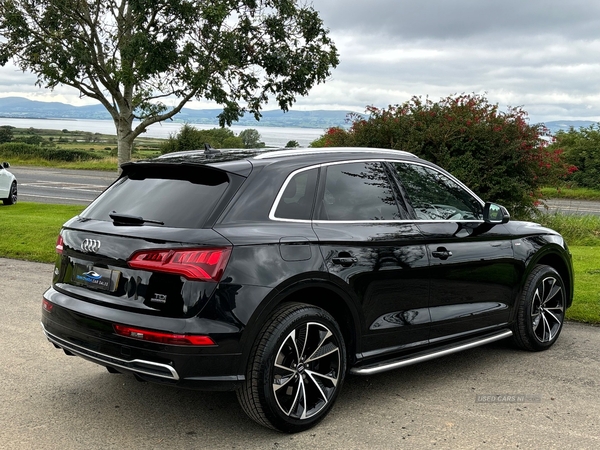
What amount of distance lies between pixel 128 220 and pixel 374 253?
162 centimetres

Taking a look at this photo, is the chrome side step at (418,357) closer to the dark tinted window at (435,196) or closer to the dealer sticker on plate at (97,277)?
the dark tinted window at (435,196)

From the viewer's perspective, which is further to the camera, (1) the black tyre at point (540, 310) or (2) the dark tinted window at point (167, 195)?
(1) the black tyre at point (540, 310)

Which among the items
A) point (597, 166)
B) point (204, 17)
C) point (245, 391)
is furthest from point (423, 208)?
point (597, 166)

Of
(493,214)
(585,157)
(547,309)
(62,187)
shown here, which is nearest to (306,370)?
(493,214)

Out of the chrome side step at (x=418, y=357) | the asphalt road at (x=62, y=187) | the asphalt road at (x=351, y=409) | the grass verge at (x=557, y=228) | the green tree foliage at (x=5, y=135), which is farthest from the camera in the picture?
the green tree foliage at (x=5, y=135)

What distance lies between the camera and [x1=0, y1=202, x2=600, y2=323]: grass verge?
767cm

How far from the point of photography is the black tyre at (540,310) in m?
5.77

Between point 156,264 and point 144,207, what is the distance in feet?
1.87

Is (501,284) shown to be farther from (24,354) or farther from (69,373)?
(24,354)

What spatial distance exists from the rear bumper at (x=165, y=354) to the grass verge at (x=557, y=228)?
478 cm

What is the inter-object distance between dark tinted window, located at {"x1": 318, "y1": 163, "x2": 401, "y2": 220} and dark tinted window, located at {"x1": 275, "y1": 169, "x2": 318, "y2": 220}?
3.9 inches

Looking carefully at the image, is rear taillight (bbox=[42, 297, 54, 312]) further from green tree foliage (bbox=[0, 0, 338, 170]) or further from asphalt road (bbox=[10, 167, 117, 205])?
asphalt road (bbox=[10, 167, 117, 205])

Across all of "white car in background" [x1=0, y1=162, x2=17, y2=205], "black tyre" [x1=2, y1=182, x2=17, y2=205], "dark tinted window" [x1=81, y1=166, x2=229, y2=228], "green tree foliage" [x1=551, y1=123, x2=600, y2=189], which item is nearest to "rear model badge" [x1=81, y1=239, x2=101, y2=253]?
"dark tinted window" [x1=81, y1=166, x2=229, y2=228]

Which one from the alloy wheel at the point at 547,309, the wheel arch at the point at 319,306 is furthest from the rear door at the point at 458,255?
the wheel arch at the point at 319,306
